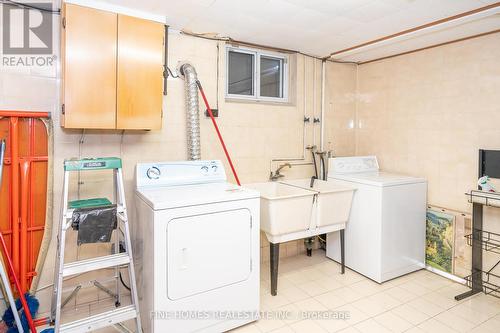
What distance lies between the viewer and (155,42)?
7.82 feet

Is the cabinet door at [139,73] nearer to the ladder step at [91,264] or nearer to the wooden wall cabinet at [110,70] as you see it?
the wooden wall cabinet at [110,70]

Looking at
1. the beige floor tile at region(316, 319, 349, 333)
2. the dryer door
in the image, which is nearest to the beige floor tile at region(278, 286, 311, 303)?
the beige floor tile at region(316, 319, 349, 333)

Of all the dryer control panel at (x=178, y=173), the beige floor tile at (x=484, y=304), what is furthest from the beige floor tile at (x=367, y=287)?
the dryer control panel at (x=178, y=173)

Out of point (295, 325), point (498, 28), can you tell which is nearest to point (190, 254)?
point (295, 325)

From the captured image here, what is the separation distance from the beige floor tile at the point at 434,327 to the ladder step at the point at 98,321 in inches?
81.7

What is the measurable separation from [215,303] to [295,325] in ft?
2.16

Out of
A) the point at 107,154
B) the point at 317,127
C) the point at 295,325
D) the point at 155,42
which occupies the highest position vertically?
the point at 155,42

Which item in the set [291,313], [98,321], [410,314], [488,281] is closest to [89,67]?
[98,321]

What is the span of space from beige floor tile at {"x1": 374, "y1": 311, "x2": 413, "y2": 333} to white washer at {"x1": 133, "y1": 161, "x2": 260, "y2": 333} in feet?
3.22

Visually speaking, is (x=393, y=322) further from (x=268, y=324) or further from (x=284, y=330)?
(x=268, y=324)

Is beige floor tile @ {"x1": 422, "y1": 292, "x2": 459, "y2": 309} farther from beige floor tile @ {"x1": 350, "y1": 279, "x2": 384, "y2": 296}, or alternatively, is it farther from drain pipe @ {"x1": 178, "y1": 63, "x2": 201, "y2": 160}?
drain pipe @ {"x1": 178, "y1": 63, "x2": 201, "y2": 160}

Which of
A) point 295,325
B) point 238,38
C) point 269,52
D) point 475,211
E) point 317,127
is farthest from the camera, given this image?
point 317,127

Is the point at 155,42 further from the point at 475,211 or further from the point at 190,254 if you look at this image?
the point at 475,211

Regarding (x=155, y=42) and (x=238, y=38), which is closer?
(x=155, y=42)
